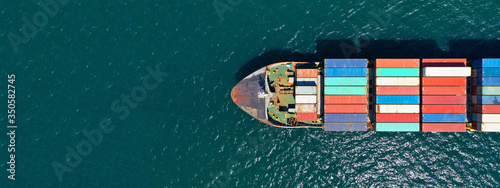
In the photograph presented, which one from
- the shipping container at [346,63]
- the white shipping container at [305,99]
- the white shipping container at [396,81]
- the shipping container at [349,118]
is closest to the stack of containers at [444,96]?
the white shipping container at [396,81]

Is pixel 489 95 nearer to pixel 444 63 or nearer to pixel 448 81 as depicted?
pixel 448 81

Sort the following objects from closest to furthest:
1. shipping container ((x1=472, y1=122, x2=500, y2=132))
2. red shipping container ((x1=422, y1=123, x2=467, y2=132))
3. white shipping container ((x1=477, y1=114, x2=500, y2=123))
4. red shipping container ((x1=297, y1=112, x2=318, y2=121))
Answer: white shipping container ((x1=477, y1=114, x2=500, y2=123))
shipping container ((x1=472, y1=122, x2=500, y2=132))
red shipping container ((x1=422, y1=123, x2=467, y2=132))
red shipping container ((x1=297, y1=112, x2=318, y2=121))

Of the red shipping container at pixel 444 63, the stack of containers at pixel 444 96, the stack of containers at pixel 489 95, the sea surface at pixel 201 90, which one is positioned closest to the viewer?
the stack of containers at pixel 489 95

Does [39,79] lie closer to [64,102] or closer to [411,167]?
[64,102]

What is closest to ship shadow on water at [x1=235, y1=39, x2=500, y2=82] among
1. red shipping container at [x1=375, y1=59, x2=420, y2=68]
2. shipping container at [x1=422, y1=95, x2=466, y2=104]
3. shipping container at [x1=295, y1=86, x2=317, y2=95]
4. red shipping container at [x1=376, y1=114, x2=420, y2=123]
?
red shipping container at [x1=375, y1=59, x2=420, y2=68]

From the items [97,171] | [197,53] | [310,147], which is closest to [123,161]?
[97,171]

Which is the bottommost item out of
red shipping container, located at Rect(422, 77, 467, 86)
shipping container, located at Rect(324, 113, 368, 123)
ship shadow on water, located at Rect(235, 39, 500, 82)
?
shipping container, located at Rect(324, 113, 368, 123)

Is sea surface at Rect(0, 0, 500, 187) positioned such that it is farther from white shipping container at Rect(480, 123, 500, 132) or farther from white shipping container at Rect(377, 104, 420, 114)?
white shipping container at Rect(377, 104, 420, 114)

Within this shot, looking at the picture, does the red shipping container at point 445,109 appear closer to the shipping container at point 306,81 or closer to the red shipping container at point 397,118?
the red shipping container at point 397,118
